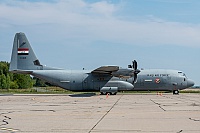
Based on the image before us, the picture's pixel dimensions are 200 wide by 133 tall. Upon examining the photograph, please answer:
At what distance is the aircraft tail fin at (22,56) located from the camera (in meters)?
44.4

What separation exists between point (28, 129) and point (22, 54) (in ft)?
113

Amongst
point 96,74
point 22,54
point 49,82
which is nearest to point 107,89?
point 96,74

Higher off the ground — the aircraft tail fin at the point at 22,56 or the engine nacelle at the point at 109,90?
the aircraft tail fin at the point at 22,56

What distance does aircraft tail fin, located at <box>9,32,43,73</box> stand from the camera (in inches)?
1747

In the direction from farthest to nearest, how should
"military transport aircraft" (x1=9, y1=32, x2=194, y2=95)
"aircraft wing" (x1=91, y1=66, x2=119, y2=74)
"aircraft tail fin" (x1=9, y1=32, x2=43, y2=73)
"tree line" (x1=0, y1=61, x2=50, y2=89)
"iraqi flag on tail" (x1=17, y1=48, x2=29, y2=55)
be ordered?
"tree line" (x1=0, y1=61, x2=50, y2=89) → "iraqi flag on tail" (x1=17, y1=48, x2=29, y2=55) → "aircraft tail fin" (x1=9, y1=32, x2=43, y2=73) → "military transport aircraft" (x1=9, y1=32, x2=194, y2=95) → "aircraft wing" (x1=91, y1=66, x2=119, y2=74)

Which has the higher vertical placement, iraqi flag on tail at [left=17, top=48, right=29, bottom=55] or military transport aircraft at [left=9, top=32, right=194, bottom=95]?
iraqi flag on tail at [left=17, top=48, right=29, bottom=55]

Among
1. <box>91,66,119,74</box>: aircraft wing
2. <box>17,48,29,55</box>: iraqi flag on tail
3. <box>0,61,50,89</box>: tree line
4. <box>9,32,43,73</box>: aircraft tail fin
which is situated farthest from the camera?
<box>0,61,50,89</box>: tree line

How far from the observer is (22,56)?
44438 mm

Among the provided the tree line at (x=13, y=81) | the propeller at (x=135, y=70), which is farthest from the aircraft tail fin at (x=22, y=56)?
the tree line at (x=13, y=81)

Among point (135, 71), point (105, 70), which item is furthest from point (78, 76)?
point (135, 71)

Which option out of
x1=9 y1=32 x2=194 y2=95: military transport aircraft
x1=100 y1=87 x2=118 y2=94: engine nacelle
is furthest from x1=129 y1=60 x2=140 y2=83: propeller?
x1=100 y1=87 x2=118 y2=94: engine nacelle

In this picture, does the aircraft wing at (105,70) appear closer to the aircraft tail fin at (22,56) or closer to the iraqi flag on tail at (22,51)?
the aircraft tail fin at (22,56)

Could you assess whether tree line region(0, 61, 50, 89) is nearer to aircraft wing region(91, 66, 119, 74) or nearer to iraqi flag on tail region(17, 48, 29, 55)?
iraqi flag on tail region(17, 48, 29, 55)

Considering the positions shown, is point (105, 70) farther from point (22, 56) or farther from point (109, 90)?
point (22, 56)
